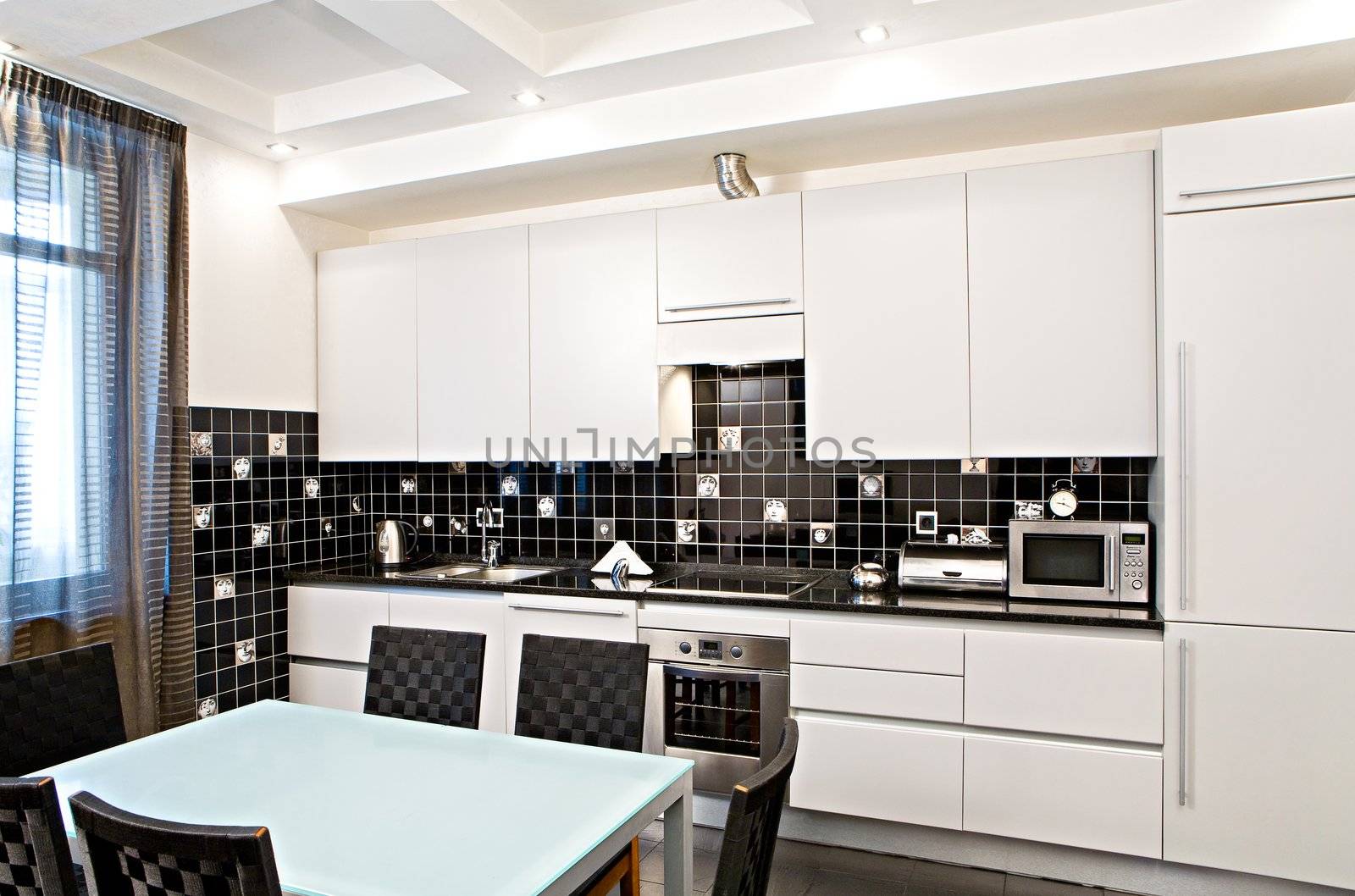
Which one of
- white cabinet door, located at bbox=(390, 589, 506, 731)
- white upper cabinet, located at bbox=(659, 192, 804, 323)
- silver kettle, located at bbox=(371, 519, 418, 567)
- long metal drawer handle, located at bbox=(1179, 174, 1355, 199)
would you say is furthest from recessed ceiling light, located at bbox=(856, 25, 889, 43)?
silver kettle, located at bbox=(371, 519, 418, 567)

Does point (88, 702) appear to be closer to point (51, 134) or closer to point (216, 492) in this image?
point (216, 492)

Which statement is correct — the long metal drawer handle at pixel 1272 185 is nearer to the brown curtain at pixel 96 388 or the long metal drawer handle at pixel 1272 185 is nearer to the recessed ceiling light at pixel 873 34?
the recessed ceiling light at pixel 873 34

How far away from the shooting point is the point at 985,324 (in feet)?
9.53

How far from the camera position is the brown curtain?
273 centimetres

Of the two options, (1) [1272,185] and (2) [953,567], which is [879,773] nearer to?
(2) [953,567]

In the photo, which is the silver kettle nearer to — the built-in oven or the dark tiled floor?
the built-in oven

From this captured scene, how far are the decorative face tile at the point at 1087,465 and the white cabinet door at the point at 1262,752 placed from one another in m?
0.71

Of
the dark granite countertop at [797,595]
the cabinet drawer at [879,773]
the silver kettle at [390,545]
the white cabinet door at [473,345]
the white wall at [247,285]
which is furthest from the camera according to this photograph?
the silver kettle at [390,545]

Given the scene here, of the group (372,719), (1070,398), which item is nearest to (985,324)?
(1070,398)

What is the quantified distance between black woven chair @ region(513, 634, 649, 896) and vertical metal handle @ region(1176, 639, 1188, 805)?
1.53 m

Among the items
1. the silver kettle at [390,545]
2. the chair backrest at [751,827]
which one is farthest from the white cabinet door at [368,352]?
the chair backrest at [751,827]

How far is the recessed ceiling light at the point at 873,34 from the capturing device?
2.57 meters

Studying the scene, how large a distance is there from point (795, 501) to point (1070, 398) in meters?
1.13

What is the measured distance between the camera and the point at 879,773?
112 inches
